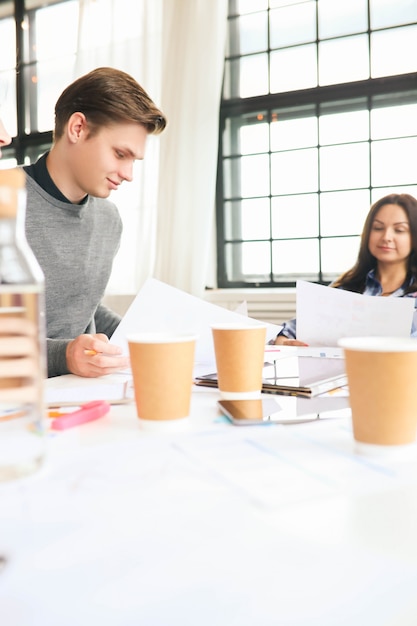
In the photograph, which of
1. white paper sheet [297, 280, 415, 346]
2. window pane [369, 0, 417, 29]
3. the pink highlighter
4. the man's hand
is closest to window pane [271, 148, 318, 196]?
window pane [369, 0, 417, 29]

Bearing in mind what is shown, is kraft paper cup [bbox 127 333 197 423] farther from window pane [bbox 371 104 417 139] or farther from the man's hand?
window pane [bbox 371 104 417 139]

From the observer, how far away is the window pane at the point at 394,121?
282cm

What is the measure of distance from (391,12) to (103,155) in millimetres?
1920

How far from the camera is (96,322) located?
179 cm

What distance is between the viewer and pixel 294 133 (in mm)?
3127

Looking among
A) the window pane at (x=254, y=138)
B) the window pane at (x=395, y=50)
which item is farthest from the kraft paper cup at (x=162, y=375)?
the window pane at (x=254, y=138)

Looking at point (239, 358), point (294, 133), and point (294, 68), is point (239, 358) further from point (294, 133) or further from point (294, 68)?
point (294, 68)

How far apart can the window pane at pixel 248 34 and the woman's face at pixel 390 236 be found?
1.38 metres

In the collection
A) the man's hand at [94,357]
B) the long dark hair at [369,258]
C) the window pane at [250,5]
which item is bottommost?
the man's hand at [94,357]

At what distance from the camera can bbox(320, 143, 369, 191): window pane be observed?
9.70 ft

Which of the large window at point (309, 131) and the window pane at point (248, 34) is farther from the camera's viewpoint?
the window pane at point (248, 34)

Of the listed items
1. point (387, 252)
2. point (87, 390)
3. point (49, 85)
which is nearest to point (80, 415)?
point (87, 390)

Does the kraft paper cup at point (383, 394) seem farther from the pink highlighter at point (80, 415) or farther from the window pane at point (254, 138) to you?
the window pane at point (254, 138)

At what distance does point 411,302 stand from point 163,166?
7.12ft
